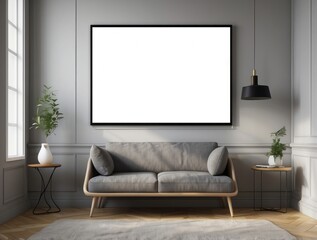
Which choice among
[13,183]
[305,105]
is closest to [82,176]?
[13,183]

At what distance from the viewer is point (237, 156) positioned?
4711 millimetres

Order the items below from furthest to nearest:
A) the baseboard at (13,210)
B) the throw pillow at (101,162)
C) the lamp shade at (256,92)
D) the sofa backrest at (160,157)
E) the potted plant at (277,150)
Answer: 1. the sofa backrest at (160,157)
2. the potted plant at (277,150)
3. the lamp shade at (256,92)
4. the throw pillow at (101,162)
5. the baseboard at (13,210)

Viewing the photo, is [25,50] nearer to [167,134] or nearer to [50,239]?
[167,134]

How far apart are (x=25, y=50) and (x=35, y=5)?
1.80 ft

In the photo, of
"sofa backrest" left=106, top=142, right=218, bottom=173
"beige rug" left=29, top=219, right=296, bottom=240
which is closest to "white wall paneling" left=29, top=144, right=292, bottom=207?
"sofa backrest" left=106, top=142, right=218, bottom=173

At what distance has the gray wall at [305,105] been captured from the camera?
13.6 feet

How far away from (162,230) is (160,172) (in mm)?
1095

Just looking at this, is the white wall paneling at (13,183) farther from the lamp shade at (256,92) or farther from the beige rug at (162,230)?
the lamp shade at (256,92)

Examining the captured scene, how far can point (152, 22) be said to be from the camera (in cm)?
473

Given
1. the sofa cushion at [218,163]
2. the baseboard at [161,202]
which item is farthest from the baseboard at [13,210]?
the sofa cushion at [218,163]

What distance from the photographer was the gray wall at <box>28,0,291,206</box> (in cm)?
472

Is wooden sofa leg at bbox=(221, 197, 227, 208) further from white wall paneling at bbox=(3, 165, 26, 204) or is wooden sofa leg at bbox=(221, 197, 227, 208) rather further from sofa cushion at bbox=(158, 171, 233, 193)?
white wall paneling at bbox=(3, 165, 26, 204)

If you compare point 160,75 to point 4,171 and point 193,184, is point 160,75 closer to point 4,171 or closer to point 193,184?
point 193,184

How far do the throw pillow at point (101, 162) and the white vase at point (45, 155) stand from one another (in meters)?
0.48
